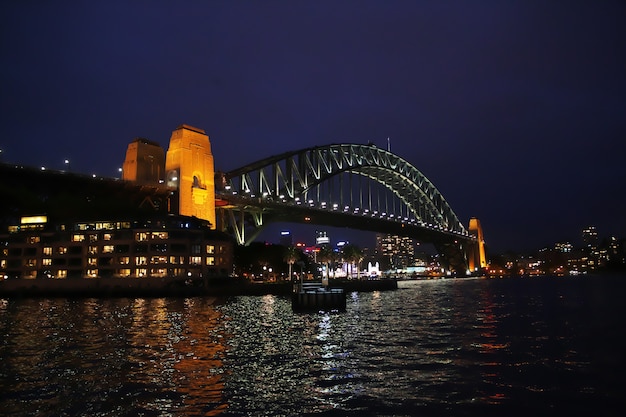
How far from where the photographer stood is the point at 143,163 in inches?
3561

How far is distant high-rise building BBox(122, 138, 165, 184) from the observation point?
293ft

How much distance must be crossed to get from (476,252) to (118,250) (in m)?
131

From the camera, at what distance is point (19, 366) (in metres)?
18.5

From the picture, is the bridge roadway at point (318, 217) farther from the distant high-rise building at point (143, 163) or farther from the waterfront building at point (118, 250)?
the waterfront building at point (118, 250)

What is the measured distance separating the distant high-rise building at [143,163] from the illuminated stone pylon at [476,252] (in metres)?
114

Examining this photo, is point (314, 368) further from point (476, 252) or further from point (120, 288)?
point (476, 252)

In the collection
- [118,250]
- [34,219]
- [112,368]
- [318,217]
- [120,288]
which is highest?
[318,217]

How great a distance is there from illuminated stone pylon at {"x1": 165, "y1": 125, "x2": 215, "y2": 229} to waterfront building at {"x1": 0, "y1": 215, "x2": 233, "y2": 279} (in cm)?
805

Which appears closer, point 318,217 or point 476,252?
point 318,217

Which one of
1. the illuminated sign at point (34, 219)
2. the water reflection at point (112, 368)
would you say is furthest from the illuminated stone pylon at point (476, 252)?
the water reflection at point (112, 368)

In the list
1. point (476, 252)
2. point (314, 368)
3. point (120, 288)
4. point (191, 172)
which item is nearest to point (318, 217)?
point (191, 172)

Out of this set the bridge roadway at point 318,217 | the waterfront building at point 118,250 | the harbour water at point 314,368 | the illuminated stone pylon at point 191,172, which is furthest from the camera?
the bridge roadway at point 318,217

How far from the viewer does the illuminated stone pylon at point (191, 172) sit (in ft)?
273

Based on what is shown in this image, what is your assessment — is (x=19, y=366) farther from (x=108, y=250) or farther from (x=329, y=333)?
(x=108, y=250)
